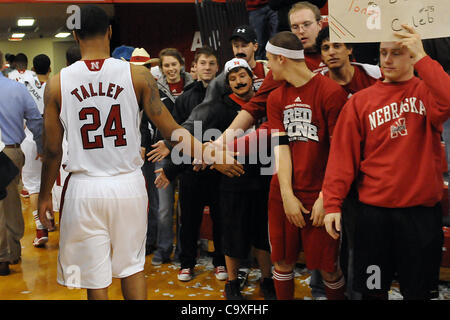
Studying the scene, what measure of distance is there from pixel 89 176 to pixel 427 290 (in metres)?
1.82

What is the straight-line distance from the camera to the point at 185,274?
4.61 m

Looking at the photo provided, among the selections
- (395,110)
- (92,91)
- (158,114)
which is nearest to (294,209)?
(395,110)

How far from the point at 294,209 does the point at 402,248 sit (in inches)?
27.8

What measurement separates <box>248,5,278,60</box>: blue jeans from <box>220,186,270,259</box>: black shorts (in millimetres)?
2185

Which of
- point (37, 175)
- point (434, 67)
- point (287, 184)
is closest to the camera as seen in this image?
point (434, 67)

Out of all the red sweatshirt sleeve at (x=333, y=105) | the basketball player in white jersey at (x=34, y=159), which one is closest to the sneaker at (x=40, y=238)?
the basketball player in white jersey at (x=34, y=159)

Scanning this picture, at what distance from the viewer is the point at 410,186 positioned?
2629 millimetres

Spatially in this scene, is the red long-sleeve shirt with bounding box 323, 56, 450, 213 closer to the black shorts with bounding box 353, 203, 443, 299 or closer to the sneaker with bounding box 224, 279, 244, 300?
the black shorts with bounding box 353, 203, 443, 299

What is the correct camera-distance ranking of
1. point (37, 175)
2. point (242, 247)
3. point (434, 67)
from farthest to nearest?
point (37, 175), point (242, 247), point (434, 67)

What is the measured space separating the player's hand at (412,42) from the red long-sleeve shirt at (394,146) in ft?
0.12

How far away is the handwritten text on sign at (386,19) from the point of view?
2.55 m

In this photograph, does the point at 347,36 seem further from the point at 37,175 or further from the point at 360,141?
the point at 37,175

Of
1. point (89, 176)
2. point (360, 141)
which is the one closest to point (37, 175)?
point (89, 176)

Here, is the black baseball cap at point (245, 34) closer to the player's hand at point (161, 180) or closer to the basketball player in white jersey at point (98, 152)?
the player's hand at point (161, 180)
